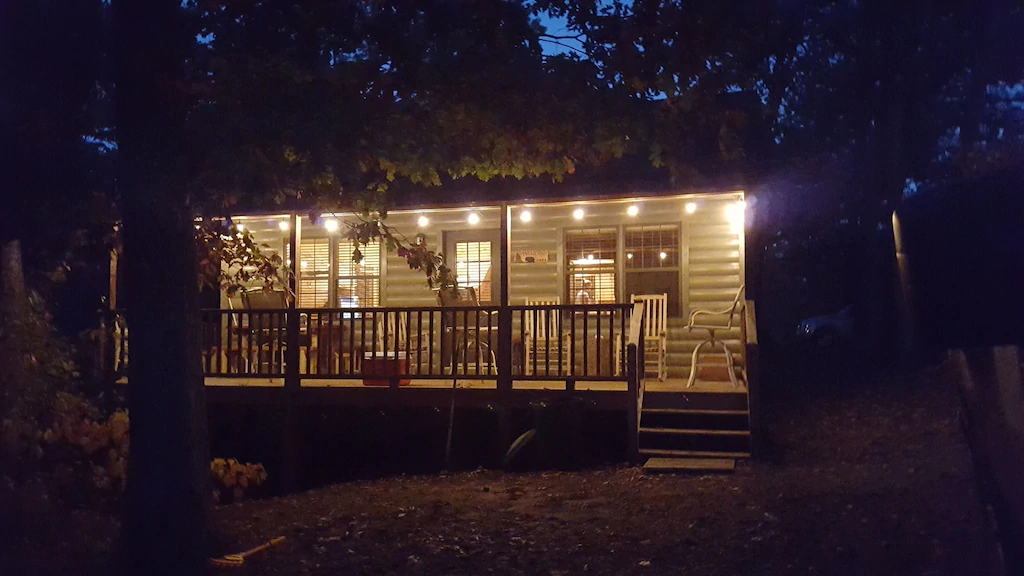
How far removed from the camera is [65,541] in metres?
6.85

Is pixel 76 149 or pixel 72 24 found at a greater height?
pixel 72 24

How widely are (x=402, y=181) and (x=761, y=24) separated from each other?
5.80m

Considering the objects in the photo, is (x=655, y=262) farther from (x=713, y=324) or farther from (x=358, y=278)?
(x=358, y=278)

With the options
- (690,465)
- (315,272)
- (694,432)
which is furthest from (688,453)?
(315,272)

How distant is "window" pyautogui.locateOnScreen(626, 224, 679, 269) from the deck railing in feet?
3.16

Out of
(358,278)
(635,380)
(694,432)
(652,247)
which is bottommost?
(694,432)

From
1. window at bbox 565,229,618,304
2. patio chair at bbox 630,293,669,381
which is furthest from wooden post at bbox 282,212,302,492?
patio chair at bbox 630,293,669,381

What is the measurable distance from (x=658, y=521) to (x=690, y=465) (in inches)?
77.9

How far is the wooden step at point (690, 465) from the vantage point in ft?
27.1

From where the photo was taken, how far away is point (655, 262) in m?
11.9

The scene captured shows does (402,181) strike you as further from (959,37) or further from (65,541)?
(959,37)

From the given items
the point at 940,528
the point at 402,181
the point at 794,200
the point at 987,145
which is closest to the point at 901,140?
the point at 987,145

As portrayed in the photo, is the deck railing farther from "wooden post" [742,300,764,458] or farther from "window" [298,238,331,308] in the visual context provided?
"wooden post" [742,300,764,458]

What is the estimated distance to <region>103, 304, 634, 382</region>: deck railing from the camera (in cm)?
998
